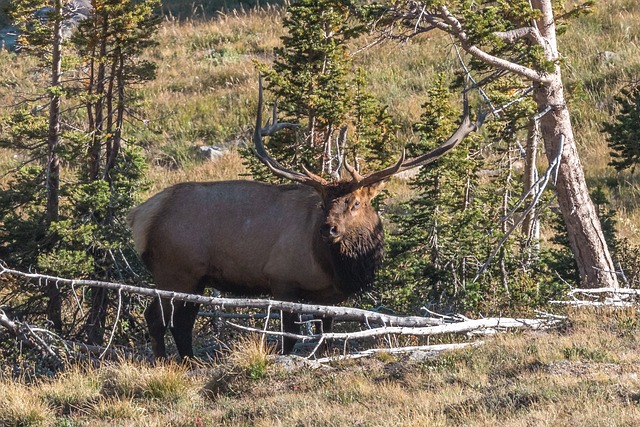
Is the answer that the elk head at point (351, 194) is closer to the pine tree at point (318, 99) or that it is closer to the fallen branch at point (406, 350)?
the fallen branch at point (406, 350)

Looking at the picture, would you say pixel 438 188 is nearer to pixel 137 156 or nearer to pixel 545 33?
pixel 545 33

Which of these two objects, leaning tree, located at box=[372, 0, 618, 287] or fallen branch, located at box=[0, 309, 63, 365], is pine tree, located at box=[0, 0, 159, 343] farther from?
leaning tree, located at box=[372, 0, 618, 287]

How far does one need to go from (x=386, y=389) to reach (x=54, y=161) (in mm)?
6592

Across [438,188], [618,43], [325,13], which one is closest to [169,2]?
[618,43]

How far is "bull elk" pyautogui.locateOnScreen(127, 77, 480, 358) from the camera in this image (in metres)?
10.5

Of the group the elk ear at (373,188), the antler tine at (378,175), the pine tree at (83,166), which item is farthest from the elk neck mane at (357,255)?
the pine tree at (83,166)

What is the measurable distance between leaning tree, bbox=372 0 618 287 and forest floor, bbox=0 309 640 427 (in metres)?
1.71

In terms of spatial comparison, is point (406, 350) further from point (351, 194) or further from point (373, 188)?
point (373, 188)

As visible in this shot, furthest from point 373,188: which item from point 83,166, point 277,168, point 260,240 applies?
point 83,166

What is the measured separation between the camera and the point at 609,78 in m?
23.3

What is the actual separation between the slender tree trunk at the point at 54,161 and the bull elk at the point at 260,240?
1633mm

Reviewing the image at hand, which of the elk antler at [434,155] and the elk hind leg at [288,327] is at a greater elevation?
the elk antler at [434,155]

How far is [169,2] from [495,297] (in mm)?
27383

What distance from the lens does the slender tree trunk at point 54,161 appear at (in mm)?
12508
